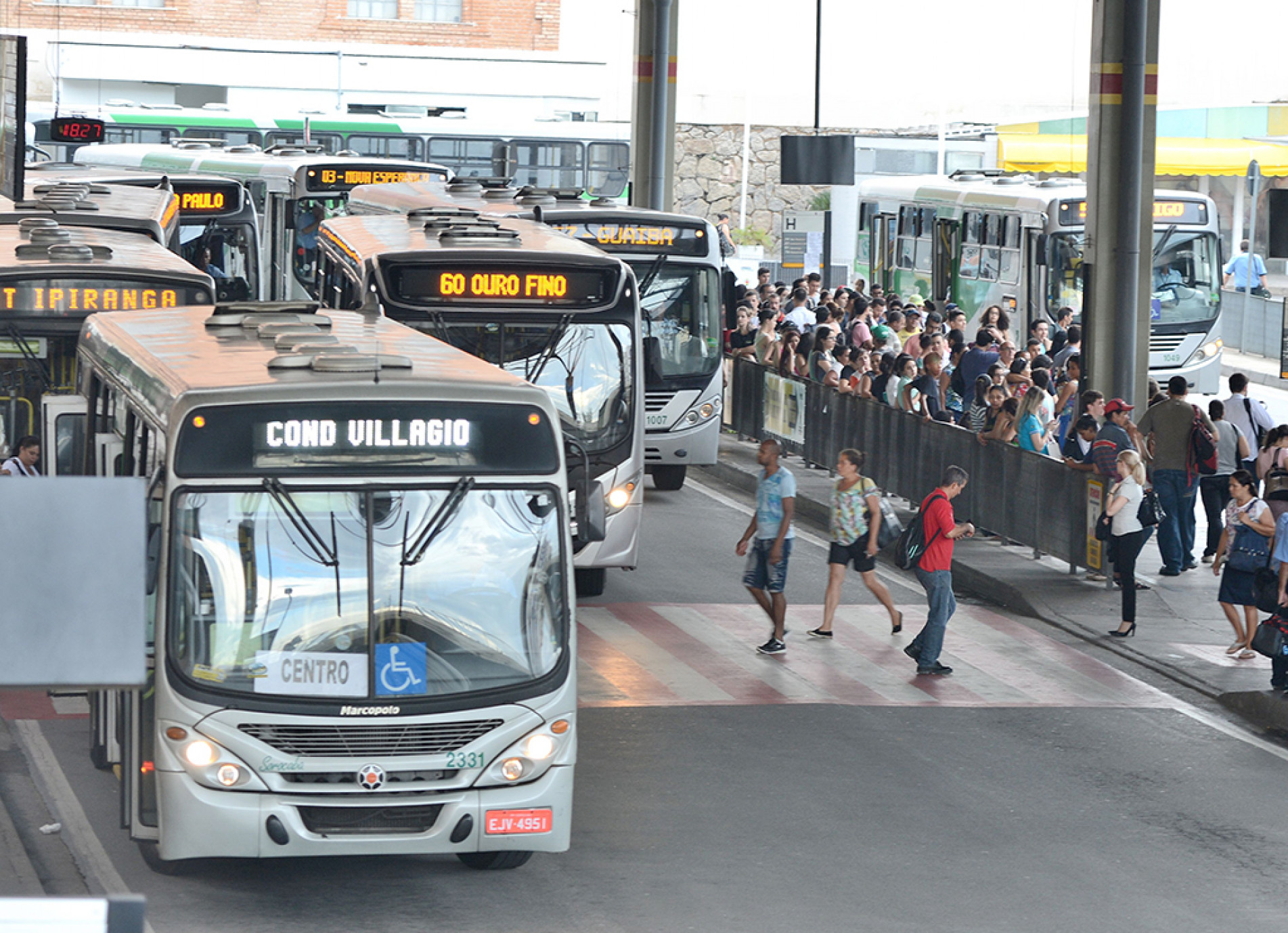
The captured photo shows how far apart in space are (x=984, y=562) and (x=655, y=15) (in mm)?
15183

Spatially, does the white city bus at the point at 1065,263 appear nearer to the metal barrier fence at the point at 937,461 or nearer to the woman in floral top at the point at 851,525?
the metal barrier fence at the point at 937,461

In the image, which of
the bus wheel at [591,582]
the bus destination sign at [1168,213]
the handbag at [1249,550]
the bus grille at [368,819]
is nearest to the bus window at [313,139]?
the bus destination sign at [1168,213]

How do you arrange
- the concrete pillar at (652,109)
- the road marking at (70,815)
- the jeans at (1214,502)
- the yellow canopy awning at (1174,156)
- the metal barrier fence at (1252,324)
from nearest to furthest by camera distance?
the road marking at (70,815), the jeans at (1214,502), the concrete pillar at (652,109), the metal barrier fence at (1252,324), the yellow canopy awning at (1174,156)

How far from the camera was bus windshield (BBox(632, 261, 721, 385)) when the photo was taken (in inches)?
839

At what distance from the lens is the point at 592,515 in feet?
34.9

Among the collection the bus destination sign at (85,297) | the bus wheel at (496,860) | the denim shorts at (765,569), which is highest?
the bus destination sign at (85,297)

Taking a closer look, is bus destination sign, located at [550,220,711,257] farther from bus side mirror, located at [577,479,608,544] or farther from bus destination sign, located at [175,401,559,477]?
bus destination sign, located at [175,401,559,477]

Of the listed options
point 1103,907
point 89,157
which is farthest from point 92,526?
point 89,157

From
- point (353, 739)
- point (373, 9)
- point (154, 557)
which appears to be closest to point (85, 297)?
point (154, 557)

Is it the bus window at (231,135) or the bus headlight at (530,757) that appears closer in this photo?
the bus headlight at (530,757)

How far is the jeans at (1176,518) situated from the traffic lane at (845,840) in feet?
15.2

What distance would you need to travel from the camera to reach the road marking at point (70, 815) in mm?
9477

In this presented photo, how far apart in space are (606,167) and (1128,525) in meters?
25.9

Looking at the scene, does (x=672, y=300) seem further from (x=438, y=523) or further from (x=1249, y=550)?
(x=438, y=523)
